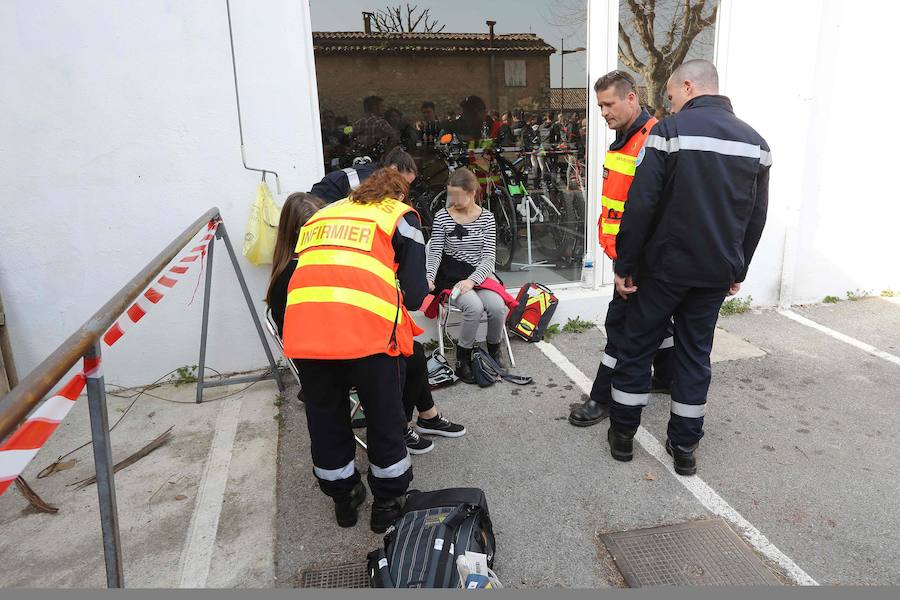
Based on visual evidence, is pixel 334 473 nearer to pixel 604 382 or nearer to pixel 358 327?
pixel 358 327

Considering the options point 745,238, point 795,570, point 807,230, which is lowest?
point 795,570

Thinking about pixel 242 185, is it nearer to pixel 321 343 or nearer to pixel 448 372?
pixel 448 372

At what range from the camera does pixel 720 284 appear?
287 cm

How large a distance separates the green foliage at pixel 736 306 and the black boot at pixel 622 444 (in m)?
2.92

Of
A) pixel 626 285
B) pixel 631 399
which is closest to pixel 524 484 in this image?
pixel 631 399

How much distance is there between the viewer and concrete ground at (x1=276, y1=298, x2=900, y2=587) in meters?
2.56

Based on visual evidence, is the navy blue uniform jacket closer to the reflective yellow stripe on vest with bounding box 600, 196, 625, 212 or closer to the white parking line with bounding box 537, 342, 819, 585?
the reflective yellow stripe on vest with bounding box 600, 196, 625, 212

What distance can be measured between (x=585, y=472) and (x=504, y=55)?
4518 millimetres

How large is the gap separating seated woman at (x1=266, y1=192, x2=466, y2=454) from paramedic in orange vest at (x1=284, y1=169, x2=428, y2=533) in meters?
0.38

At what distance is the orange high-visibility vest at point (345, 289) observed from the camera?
236 centimetres

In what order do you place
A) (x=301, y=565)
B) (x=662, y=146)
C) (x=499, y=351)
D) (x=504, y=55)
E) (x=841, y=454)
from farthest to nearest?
(x=504, y=55)
(x=499, y=351)
(x=841, y=454)
(x=662, y=146)
(x=301, y=565)

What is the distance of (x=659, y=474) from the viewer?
313 centimetres

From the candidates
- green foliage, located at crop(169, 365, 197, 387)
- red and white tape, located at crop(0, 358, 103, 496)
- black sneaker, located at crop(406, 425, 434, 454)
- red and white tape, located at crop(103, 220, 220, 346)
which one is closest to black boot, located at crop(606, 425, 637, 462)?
black sneaker, located at crop(406, 425, 434, 454)

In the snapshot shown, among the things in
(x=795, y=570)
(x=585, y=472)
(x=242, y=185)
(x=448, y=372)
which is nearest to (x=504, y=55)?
(x=242, y=185)
